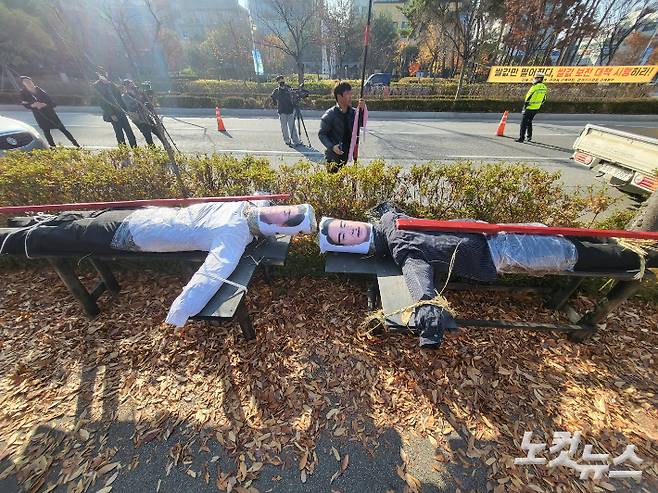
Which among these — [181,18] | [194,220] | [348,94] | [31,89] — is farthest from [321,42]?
[181,18]

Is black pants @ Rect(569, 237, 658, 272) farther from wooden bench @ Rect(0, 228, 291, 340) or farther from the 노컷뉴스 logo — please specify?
wooden bench @ Rect(0, 228, 291, 340)

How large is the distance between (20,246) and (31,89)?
703cm

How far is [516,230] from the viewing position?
8.34ft

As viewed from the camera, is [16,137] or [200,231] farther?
[16,137]

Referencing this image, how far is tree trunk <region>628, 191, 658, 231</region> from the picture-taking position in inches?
119

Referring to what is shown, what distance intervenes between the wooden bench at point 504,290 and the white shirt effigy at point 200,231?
877 millimetres

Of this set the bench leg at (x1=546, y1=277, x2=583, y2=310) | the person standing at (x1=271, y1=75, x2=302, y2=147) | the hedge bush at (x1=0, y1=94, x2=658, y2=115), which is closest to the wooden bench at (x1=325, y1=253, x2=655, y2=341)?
the bench leg at (x1=546, y1=277, x2=583, y2=310)

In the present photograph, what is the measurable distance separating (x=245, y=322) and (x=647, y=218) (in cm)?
431

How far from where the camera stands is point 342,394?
2.46 meters

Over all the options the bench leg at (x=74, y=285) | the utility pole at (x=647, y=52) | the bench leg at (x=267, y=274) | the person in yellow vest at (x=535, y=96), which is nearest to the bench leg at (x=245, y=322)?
the bench leg at (x=267, y=274)

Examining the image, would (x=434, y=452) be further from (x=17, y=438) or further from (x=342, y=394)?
(x=17, y=438)

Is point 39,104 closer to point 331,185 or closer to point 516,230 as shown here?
point 331,185

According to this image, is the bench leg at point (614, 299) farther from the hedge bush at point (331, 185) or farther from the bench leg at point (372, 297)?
the bench leg at point (372, 297)

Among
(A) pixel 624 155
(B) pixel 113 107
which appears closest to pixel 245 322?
(A) pixel 624 155
